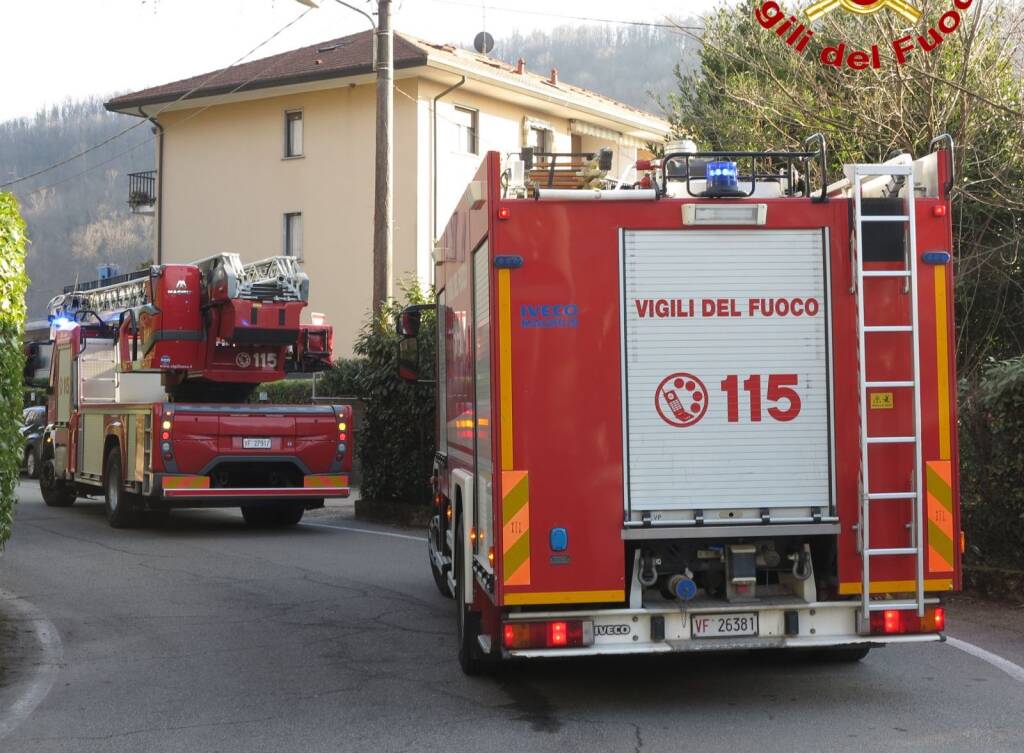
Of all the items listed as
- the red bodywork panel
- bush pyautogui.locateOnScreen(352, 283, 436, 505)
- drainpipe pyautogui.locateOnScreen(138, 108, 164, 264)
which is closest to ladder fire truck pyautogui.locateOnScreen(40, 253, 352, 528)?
bush pyautogui.locateOnScreen(352, 283, 436, 505)

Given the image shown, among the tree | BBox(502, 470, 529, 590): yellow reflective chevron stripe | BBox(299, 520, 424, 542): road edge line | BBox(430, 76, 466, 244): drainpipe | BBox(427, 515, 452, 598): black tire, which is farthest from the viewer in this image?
BBox(430, 76, 466, 244): drainpipe

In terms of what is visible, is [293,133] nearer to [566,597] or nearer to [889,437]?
[566,597]

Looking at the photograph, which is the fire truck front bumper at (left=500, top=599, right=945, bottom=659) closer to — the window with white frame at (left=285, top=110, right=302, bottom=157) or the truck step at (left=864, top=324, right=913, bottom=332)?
the truck step at (left=864, top=324, right=913, bottom=332)

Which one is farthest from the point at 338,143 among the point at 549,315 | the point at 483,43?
the point at 549,315

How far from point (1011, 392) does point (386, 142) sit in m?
11.1

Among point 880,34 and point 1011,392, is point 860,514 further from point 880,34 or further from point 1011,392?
point 880,34

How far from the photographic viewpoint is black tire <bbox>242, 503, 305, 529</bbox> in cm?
1738

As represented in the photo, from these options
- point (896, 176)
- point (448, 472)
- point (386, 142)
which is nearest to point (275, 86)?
point (386, 142)

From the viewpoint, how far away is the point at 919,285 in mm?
6809

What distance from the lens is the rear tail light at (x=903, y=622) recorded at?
675 centimetres

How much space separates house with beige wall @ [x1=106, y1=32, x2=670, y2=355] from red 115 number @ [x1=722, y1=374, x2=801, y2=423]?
83.0 ft

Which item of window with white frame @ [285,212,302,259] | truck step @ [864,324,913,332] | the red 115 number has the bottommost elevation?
the red 115 number

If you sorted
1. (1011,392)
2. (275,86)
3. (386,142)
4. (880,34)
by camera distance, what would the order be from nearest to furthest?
(1011,392)
(880,34)
(386,142)
(275,86)

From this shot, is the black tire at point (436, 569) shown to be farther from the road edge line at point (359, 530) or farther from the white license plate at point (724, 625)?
the road edge line at point (359, 530)
